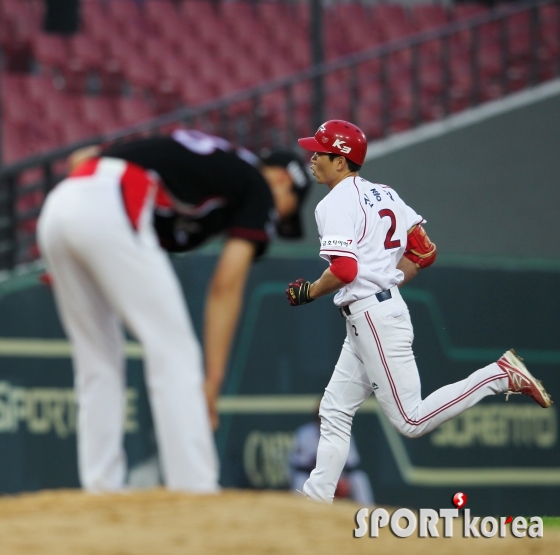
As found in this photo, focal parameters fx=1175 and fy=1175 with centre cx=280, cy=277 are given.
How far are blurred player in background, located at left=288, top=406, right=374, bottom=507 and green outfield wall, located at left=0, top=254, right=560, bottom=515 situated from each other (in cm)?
8

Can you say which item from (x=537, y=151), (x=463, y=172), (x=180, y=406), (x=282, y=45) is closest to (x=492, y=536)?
(x=180, y=406)

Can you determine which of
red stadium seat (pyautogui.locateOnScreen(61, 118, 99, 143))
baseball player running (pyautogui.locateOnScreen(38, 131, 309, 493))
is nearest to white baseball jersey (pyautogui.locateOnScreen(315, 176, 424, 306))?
baseball player running (pyautogui.locateOnScreen(38, 131, 309, 493))

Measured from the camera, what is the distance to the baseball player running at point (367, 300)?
110 inches

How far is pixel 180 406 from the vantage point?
384 cm

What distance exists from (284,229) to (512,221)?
17.3 feet

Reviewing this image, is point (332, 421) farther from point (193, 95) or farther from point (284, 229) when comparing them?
point (193, 95)

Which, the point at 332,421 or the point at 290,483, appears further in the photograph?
the point at 290,483

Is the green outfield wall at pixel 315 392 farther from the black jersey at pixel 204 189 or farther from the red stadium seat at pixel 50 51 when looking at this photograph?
the red stadium seat at pixel 50 51

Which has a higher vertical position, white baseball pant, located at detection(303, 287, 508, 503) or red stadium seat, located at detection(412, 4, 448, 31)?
red stadium seat, located at detection(412, 4, 448, 31)

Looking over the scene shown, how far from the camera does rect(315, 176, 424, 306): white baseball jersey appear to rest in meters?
2.79

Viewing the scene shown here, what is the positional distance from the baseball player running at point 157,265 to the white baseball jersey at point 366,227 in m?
0.79

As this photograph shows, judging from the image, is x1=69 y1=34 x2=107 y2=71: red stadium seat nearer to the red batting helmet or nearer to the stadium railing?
the stadium railing

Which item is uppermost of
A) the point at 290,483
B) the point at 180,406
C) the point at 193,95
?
the point at 193,95

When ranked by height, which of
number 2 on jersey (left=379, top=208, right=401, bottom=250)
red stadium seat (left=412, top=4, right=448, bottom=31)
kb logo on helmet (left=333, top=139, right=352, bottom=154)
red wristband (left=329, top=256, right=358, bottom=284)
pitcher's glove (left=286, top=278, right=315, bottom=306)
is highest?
red stadium seat (left=412, top=4, right=448, bottom=31)
